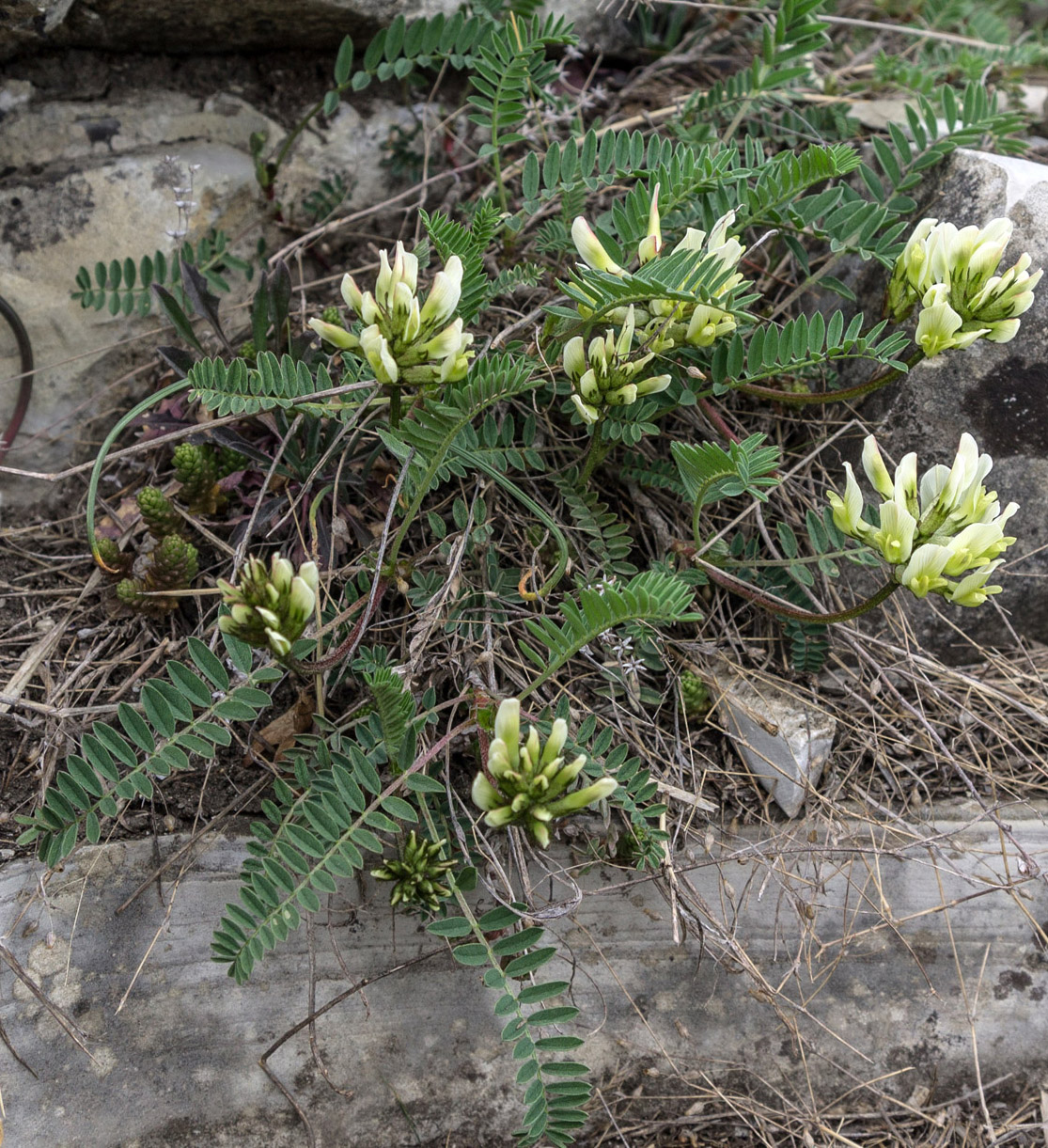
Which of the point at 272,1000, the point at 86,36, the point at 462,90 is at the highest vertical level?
the point at 86,36

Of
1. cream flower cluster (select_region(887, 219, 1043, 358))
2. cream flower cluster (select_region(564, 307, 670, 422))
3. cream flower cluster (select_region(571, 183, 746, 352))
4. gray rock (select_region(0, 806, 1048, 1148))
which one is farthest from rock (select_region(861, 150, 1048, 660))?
cream flower cluster (select_region(564, 307, 670, 422))

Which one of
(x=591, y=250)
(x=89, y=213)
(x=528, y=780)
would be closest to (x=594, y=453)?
(x=591, y=250)

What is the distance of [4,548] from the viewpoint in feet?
7.14

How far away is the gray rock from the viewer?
1.73 m

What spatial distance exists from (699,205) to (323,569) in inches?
45.9

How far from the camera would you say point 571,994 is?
Result: 1885mm

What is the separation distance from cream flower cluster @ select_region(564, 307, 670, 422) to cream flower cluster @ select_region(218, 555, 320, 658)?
0.65 meters

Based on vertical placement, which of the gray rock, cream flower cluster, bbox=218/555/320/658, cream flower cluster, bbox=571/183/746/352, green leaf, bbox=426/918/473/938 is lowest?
the gray rock

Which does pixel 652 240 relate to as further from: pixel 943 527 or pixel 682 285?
pixel 943 527

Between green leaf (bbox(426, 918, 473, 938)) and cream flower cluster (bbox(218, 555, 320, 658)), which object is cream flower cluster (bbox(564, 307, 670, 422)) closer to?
cream flower cluster (bbox(218, 555, 320, 658))

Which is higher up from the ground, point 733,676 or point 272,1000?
point 733,676

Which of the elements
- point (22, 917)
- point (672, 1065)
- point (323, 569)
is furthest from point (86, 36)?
point (672, 1065)

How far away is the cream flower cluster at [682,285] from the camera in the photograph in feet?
5.72

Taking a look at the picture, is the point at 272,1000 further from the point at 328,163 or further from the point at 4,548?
the point at 328,163
